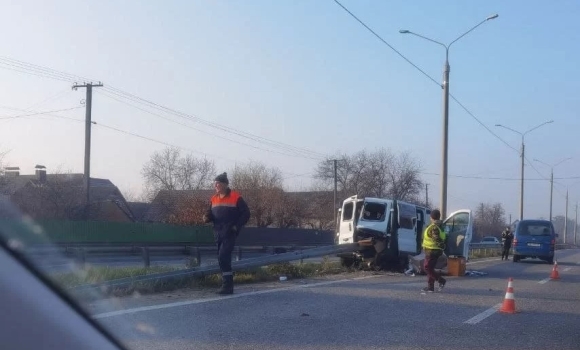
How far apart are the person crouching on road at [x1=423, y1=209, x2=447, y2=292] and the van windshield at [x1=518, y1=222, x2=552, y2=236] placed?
55.2 feet

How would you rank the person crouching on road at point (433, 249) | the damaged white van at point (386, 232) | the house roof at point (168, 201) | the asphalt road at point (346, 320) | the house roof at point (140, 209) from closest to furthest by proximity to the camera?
the asphalt road at point (346, 320), the person crouching on road at point (433, 249), the damaged white van at point (386, 232), the house roof at point (168, 201), the house roof at point (140, 209)

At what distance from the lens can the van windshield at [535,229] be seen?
29955 mm

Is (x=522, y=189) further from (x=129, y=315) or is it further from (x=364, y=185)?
(x=129, y=315)

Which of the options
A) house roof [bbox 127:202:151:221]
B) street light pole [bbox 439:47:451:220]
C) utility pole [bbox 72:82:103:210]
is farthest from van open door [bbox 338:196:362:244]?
house roof [bbox 127:202:151:221]

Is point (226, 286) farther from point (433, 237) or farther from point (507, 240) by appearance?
point (507, 240)

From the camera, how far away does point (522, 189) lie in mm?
45781

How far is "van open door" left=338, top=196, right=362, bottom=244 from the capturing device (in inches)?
795

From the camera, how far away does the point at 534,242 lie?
29.5 meters

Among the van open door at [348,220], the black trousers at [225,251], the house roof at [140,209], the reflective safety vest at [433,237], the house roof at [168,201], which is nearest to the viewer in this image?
the black trousers at [225,251]

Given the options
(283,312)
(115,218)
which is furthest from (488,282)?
(115,218)

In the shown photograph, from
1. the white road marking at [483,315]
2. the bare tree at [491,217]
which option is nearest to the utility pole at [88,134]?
the white road marking at [483,315]

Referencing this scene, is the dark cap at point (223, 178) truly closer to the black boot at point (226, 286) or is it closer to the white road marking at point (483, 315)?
the black boot at point (226, 286)

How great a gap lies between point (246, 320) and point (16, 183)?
3269 centimetres

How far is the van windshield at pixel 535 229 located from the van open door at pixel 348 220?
12248 millimetres
